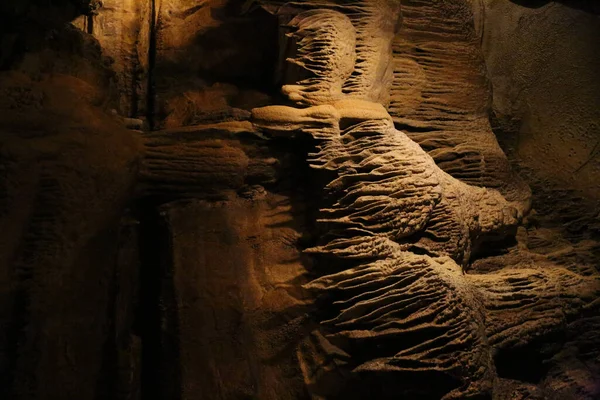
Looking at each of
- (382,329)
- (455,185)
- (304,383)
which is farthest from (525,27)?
(304,383)

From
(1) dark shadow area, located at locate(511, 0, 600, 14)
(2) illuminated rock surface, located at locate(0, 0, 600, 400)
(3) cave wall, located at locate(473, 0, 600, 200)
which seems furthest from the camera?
(1) dark shadow area, located at locate(511, 0, 600, 14)

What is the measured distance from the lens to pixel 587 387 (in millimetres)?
2105

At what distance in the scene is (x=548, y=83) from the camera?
123 inches

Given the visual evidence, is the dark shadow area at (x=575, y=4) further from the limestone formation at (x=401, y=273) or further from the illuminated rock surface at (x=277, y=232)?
the limestone formation at (x=401, y=273)

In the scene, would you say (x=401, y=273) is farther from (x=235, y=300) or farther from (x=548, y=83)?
(x=548, y=83)

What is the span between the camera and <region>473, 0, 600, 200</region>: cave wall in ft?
9.79

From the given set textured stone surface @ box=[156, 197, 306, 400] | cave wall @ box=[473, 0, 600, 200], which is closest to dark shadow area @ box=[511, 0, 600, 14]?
cave wall @ box=[473, 0, 600, 200]

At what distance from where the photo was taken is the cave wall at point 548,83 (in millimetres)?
2984

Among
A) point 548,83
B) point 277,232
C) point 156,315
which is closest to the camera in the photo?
point 156,315

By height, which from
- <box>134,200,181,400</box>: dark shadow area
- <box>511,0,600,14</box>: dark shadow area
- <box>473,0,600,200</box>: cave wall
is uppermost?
<box>511,0,600,14</box>: dark shadow area

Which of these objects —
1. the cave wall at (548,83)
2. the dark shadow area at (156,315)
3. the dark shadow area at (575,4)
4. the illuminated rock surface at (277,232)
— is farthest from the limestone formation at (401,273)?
the dark shadow area at (575,4)

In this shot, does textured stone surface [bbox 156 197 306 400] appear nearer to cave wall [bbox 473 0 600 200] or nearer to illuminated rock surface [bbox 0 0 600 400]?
illuminated rock surface [bbox 0 0 600 400]

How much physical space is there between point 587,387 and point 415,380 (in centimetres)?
74

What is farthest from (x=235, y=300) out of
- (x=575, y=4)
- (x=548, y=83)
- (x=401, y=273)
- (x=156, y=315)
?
(x=575, y=4)
